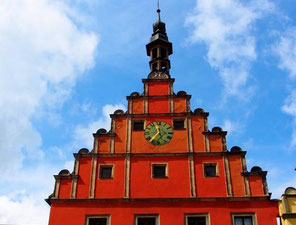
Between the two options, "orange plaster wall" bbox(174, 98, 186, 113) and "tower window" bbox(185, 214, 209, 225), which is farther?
"orange plaster wall" bbox(174, 98, 186, 113)

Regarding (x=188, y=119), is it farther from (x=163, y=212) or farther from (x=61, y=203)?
(x=61, y=203)

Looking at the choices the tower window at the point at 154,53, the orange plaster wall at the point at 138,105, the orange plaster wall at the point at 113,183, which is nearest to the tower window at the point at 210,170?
the orange plaster wall at the point at 113,183

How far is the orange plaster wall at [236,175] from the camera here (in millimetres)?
17781

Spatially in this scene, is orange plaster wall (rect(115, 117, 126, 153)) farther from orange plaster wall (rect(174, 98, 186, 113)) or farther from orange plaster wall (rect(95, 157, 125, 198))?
orange plaster wall (rect(174, 98, 186, 113))

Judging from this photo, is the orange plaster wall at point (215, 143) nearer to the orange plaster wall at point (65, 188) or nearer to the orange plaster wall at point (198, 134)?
the orange plaster wall at point (198, 134)

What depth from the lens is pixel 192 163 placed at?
18.6m

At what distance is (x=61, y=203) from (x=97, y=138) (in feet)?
12.0

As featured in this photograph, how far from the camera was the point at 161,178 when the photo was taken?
60.1 ft

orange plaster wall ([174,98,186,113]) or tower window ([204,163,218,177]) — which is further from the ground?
orange plaster wall ([174,98,186,113])

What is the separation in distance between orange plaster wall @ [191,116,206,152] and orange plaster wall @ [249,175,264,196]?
8.72ft

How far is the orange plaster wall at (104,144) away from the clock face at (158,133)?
194 centimetres

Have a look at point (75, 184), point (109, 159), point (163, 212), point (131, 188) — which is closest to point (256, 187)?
point (163, 212)

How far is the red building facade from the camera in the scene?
1731cm

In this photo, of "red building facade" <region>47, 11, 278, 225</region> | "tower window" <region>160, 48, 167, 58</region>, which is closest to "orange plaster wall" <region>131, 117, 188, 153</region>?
"red building facade" <region>47, 11, 278, 225</region>
